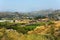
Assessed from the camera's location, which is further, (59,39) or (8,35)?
(59,39)

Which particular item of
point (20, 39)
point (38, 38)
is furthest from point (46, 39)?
point (20, 39)

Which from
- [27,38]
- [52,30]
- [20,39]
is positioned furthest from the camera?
[52,30]

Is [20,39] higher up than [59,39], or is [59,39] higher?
[20,39]

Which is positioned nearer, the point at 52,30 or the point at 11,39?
the point at 11,39

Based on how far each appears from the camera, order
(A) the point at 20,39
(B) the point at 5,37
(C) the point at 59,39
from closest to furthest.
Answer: (B) the point at 5,37, (A) the point at 20,39, (C) the point at 59,39

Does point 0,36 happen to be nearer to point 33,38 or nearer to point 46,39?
point 33,38

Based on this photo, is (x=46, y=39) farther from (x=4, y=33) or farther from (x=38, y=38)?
(x=4, y=33)

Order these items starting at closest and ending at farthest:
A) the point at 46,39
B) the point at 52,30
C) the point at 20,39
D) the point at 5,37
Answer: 1. the point at 5,37
2. the point at 20,39
3. the point at 46,39
4. the point at 52,30

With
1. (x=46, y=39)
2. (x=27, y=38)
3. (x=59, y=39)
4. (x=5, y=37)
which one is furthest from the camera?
(x=59, y=39)

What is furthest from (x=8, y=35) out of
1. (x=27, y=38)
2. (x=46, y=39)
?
(x=46, y=39)
